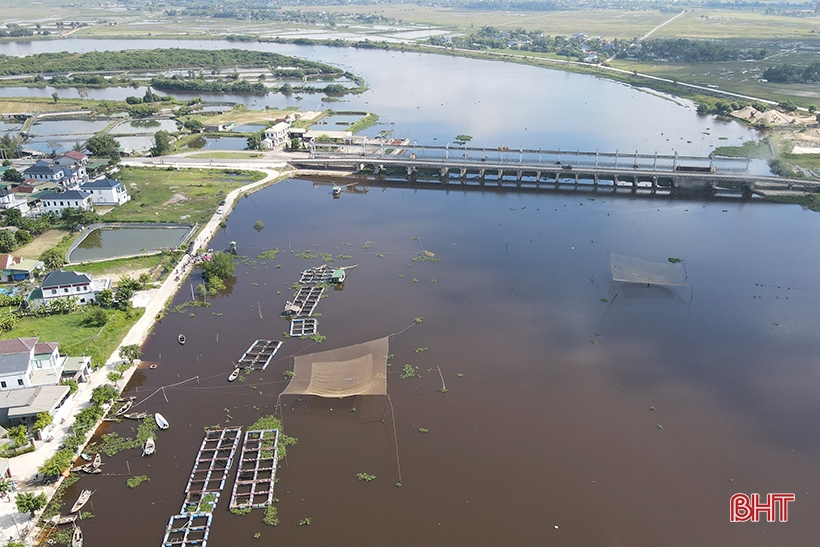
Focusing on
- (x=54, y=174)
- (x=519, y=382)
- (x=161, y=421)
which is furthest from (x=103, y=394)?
(x=54, y=174)

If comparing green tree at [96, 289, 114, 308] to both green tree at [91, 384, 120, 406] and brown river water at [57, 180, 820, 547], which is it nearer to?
brown river water at [57, 180, 820, 547]

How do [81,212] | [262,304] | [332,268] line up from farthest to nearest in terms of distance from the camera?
[81,212]
[332,268]
[262,304]

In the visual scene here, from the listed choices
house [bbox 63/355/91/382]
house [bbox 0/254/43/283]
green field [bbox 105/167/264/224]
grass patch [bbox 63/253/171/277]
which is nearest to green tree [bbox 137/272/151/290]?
grass patch [bbox 63/253/171/277]

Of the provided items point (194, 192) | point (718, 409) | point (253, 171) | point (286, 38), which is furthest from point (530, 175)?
point (286, 38)

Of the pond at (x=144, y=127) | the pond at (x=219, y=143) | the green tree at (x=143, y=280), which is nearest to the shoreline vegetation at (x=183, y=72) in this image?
the pond at (x=144, y=127)

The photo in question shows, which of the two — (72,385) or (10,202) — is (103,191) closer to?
(10,202)

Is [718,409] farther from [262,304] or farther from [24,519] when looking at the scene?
[24,519]

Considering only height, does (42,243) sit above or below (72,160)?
below
